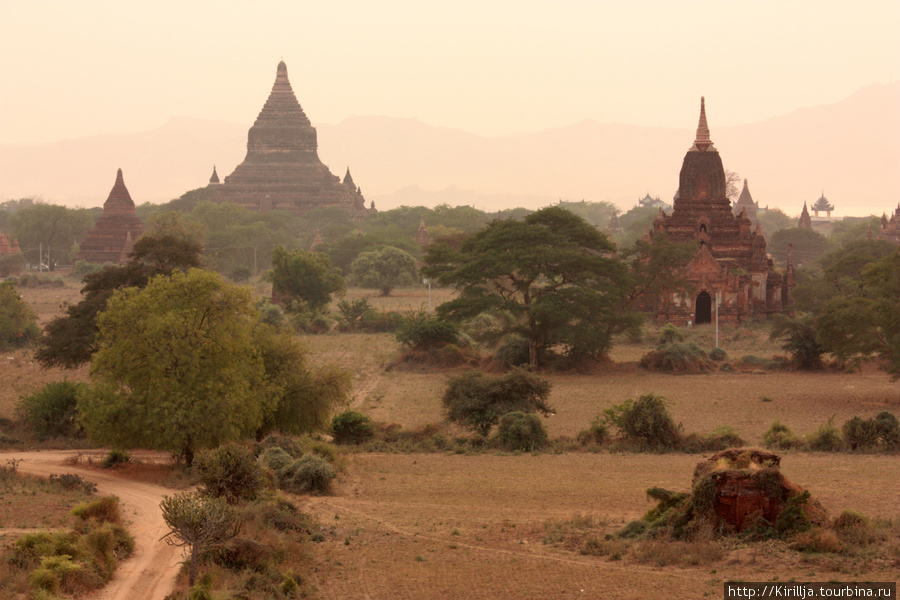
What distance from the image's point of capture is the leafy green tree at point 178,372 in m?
22.1

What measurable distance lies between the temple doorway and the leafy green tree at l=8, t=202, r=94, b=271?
6175cm

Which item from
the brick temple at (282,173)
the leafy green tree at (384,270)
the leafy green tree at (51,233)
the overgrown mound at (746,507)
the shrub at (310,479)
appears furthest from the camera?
the brick temple at (282,173)

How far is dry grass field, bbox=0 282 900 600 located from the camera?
15.2 m

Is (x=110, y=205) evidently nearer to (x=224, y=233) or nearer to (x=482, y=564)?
(x=224, y=233)

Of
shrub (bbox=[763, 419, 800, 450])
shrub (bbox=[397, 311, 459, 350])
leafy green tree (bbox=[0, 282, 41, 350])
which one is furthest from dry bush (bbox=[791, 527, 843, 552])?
leafy green tree (bbox=[0, 282, 41, 350])

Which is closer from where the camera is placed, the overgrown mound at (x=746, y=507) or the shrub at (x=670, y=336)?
the overgrown mound at (x=746, y=507)

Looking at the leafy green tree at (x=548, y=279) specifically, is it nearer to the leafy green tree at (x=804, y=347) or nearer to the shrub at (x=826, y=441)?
the leafy green tree at (x=804, y=347)

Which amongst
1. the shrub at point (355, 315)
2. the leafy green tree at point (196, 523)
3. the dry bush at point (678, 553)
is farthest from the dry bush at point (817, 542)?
the shrub at point (355, 315)

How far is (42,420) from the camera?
26672 mm

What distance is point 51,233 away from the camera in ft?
329

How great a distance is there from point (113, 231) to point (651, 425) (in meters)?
67.7

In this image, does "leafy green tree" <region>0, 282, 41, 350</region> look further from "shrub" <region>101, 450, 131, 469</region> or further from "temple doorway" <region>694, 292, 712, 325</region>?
"temple doorway" <region>694, 292, 712, 325</region>

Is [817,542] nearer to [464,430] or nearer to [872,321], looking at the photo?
[464,430]

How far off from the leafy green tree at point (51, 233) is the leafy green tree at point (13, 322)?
2180 inches
